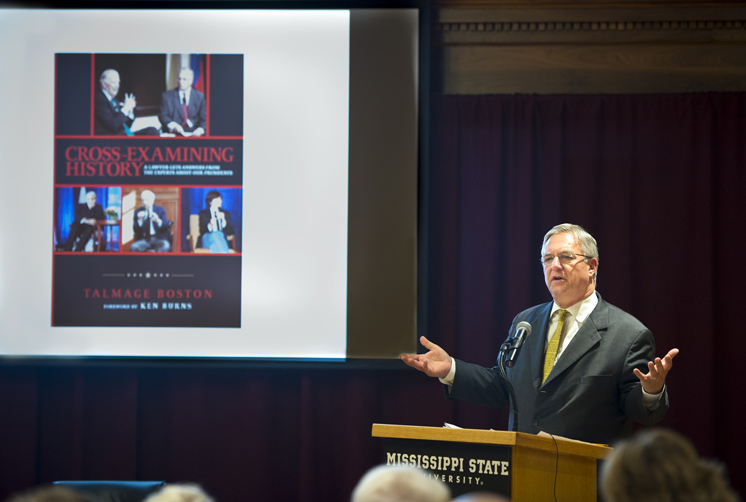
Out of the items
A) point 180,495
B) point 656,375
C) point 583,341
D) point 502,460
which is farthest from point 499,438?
point 180,495

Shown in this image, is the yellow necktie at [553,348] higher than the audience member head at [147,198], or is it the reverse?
the audience member head at [147,198]

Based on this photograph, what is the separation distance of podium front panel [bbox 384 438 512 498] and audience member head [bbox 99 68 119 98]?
2638 millimetres

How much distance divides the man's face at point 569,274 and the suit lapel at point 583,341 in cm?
14

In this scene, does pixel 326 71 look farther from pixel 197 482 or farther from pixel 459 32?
pixel 197 482

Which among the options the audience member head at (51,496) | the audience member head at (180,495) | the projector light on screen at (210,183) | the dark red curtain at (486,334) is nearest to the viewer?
the audience member head at (51,496)

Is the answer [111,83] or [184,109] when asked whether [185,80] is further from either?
[111,83]

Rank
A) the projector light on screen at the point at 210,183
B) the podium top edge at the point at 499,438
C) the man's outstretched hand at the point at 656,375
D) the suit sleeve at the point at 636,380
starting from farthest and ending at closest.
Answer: the projector light on screen at the point at 210,183
the suit sleeve at the point at 636,380
the man's outstretched hand at the point at 656,375
the podium top edge at the point at 499,438

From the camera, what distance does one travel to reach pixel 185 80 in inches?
152

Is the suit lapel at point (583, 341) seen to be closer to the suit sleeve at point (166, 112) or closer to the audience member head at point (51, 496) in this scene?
the audience member head at point (51, 496)

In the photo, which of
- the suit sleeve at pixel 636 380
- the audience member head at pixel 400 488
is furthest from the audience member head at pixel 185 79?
the audience member head at pixel 400 488

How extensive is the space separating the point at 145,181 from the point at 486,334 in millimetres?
2113

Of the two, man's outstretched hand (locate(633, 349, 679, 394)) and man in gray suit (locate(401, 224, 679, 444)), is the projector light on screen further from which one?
man's outstretched hand (locate(633, 349, 679, 394))

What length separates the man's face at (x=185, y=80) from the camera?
3852 mm

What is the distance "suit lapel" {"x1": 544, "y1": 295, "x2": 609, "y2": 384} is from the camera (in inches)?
109
